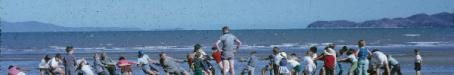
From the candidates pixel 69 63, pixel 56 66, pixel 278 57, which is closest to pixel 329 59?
pixel 278 57

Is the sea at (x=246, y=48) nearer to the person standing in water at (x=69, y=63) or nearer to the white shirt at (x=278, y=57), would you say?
the white shirt at (x=278, y=57)

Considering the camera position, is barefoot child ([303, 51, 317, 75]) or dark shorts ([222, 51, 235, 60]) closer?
dark shorts ([222, 51, 235, 60])

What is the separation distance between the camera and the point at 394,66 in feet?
63.3

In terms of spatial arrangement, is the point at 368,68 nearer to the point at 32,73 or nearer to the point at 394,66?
the point at 394,66

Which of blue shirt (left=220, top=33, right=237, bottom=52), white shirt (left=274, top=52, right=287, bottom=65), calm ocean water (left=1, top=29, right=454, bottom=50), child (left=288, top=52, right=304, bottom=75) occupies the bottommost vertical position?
calm ocean water (left=1, top=29, right=454, bottom=50)

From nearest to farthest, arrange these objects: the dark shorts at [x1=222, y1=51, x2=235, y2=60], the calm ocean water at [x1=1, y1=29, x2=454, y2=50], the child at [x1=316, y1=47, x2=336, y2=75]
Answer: the dark shorts at [x1=222, y1=51, x2=235, y2=60], the child at [x1=316, y1=47, x2=336, y2=75], the calm ocean water at [x1=1, y1=29, x2=454, y2=50]

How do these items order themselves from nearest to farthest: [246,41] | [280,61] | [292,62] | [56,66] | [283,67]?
1. [283,67]
2. [280,61]
3. [292,62]
4. [56,66]
5. [246,41]

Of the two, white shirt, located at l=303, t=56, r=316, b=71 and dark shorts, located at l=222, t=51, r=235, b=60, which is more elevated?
A: dark shorts, located at l=222, t=51, r=235, b=60

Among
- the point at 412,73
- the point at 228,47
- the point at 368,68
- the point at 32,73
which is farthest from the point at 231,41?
the point at 32,73

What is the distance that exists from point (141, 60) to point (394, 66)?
655 cm

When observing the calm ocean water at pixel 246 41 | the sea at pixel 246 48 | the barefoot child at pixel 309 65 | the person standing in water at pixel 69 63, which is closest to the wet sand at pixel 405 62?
the sea at pixel 246 48

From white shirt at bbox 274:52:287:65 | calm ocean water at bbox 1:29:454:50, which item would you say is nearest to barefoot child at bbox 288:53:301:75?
white shirt at bbox 274:52:287:65

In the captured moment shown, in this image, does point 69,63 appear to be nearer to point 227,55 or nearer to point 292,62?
point 227,55

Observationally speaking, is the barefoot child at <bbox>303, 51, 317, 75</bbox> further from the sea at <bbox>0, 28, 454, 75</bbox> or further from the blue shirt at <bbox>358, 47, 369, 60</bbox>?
the sea at <bbox>0, 28, 454, 75</bbox>
